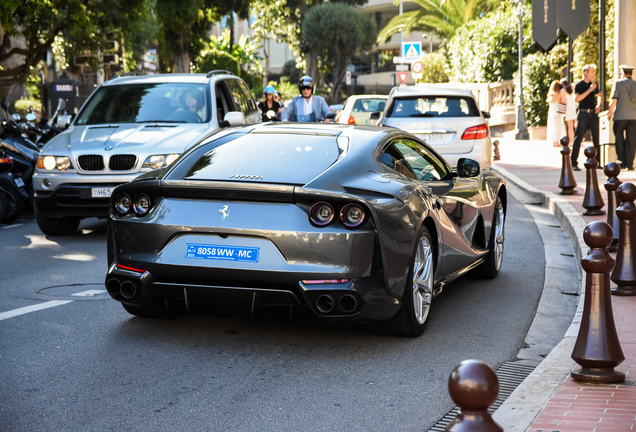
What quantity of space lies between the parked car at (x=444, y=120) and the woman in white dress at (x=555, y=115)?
9875 millimetres

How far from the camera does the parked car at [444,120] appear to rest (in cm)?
1532

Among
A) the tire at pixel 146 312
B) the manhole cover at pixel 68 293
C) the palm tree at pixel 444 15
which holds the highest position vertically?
the palm tree at pixel 444 15

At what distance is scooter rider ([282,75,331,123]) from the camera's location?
14883 mm

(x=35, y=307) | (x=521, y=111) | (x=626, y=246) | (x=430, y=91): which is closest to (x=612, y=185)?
(x=626, y=246)

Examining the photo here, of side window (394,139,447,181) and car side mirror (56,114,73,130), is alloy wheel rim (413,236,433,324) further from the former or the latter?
car side mirror (56,114,73,130)

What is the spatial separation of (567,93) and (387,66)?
238 feet

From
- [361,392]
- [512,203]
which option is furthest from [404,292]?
[512,203]

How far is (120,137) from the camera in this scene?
1148 centimetres

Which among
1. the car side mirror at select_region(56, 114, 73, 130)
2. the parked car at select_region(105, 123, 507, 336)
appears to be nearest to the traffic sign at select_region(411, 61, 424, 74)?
the car side mirror at select_region(56, 114, 73, 130)

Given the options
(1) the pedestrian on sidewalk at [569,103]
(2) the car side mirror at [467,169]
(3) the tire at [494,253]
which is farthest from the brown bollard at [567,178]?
(1) the pedestrian on sidewalk at [569,103]

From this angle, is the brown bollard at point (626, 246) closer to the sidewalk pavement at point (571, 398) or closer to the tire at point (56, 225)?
the sidewalk pavement at point (571, 398)

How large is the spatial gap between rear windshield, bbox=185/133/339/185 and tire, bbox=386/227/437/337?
2.69 ft

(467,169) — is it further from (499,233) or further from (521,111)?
(521,111)

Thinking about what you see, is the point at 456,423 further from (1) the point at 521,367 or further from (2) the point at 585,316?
(1) the point at 521,367
